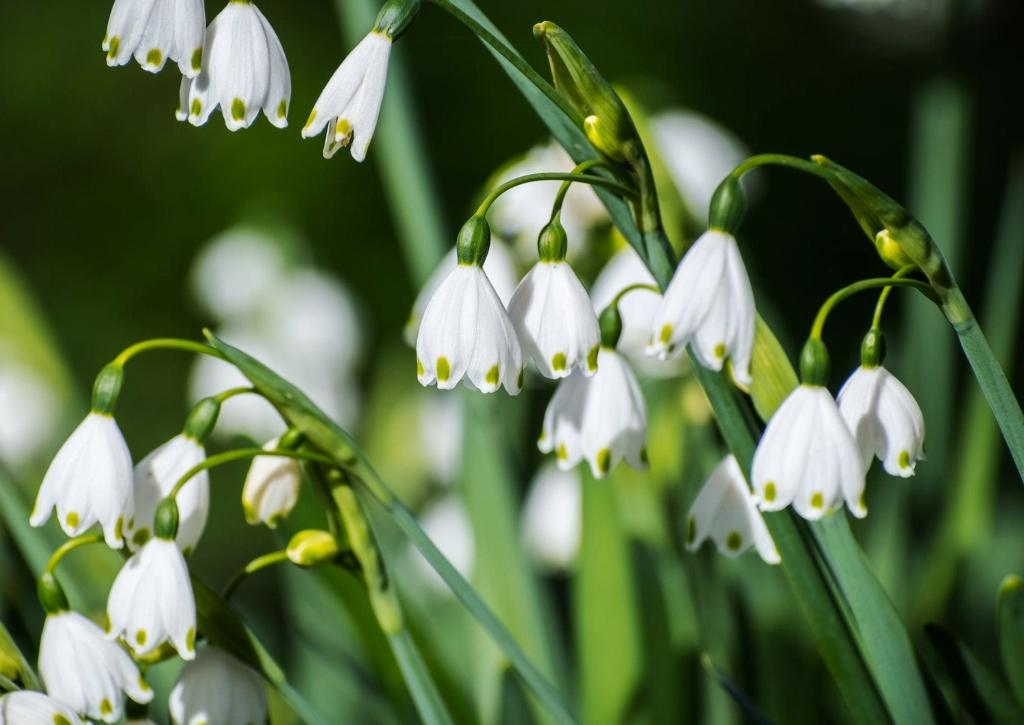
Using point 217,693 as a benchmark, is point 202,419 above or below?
above

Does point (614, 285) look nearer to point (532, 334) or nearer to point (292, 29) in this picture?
point (532, 334)

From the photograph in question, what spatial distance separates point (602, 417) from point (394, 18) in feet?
0.70

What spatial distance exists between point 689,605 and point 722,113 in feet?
9.14

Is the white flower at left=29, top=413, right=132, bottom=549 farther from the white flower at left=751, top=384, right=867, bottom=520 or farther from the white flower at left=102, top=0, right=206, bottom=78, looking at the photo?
the white flower at left=751, top=384, right=867, bottom=520

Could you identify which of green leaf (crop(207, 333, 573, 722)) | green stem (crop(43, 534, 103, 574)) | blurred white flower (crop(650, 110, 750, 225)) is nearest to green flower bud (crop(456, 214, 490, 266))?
green leaf (crop(207, 333, 573, 722))

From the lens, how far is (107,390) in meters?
0.56

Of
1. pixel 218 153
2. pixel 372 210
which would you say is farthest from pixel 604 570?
pixel 218 153

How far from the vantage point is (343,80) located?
1.78 feet

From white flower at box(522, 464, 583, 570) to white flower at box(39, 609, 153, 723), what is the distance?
1.84ft

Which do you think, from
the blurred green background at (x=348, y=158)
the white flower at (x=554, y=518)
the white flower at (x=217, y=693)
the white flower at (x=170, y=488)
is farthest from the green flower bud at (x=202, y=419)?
the blurred green background at (x=348, y=158)

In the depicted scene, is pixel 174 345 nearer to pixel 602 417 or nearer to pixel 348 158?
pixel 602 417

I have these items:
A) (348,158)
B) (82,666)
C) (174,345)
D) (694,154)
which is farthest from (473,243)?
(348,158)

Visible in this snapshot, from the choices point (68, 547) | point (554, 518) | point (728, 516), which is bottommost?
point (554, 518)

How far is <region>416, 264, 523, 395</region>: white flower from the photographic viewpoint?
0.53 metres
